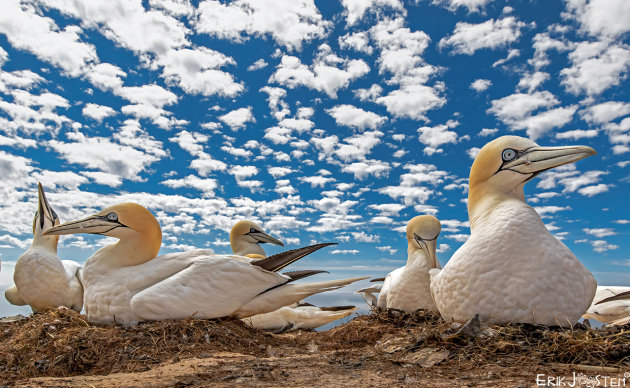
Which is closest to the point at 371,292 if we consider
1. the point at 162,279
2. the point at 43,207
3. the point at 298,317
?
the point at 298,317

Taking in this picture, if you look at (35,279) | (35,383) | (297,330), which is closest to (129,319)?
(35,383)

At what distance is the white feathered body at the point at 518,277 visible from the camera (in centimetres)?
443

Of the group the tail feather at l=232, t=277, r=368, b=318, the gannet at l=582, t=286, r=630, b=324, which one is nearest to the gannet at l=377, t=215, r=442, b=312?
the tail feather at l=232, t=277, r=368, b=318

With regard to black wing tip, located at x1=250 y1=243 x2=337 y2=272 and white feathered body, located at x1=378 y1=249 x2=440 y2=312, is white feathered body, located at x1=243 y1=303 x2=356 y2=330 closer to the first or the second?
white feathered body, located at x1=378 y1=249 x2=440 y2=312

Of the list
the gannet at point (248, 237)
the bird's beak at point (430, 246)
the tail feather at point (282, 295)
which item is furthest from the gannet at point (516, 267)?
the gannet at point (248, 237)

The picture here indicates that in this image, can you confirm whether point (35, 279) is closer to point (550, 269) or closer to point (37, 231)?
point (37, 231)

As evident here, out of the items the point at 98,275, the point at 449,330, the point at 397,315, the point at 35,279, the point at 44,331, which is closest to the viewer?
the point at 449,330

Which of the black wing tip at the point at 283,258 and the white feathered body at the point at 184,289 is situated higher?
the black wing tip at the point at 283,258

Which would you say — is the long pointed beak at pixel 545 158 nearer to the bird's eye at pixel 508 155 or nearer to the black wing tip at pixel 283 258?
the bird's eye at pixel 508 155

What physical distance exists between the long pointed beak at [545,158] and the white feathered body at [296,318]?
152 inches

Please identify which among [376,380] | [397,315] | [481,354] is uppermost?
[397,315]

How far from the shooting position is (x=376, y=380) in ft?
11.6

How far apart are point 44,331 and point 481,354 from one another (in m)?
5.54

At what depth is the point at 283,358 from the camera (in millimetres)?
4730
